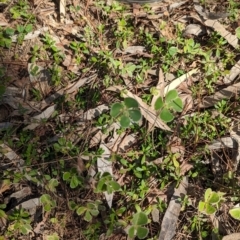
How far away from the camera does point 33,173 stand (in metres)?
2.10

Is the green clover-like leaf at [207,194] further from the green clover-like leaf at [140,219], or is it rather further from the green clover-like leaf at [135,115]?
the green clover-like leaf at [135,115]

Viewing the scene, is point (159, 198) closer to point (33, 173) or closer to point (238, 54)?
point (33, 173)

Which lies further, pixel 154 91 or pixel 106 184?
pixel 154 91

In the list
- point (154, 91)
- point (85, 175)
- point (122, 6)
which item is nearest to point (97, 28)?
point (122, 6)

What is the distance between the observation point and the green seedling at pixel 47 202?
199 centimetres

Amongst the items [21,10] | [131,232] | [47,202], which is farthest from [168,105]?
[21,10]

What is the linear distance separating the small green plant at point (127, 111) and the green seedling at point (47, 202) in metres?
0.51

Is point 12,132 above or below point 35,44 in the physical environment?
below

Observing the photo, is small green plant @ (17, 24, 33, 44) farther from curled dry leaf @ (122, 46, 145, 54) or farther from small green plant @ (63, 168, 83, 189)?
small green plant @ (63, 168, 83, 189)

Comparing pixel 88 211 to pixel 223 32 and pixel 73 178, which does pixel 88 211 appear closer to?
pixel 73 178

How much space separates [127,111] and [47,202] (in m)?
0.58

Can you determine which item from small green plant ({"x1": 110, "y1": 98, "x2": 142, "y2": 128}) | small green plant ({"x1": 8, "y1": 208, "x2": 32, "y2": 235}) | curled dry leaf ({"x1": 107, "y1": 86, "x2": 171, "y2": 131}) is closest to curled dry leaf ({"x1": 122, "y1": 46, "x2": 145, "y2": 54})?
curled dry leaf ({"x1": 107, "y1": 86, "x2": 171, "y2": 131})

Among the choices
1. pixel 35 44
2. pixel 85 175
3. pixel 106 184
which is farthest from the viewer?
pixel 35 44

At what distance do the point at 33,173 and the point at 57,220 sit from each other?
0.26 meters
